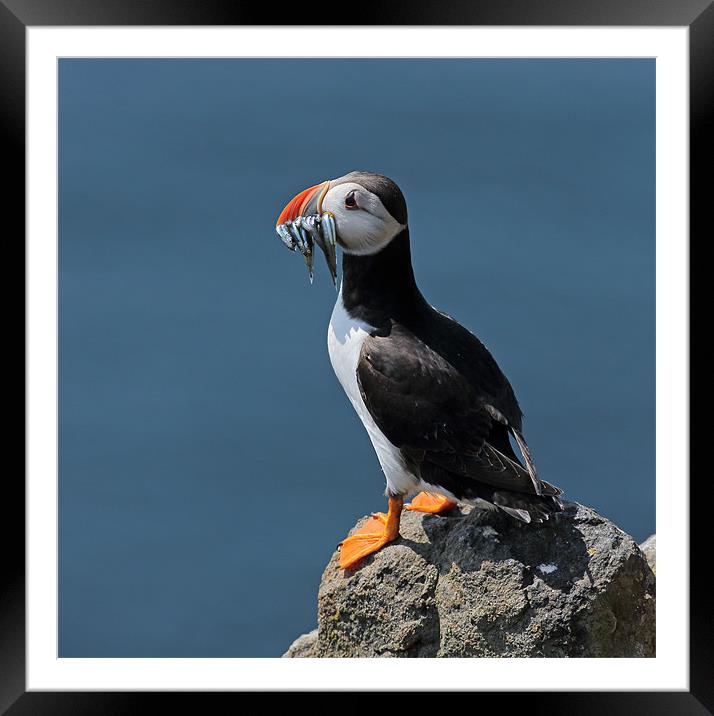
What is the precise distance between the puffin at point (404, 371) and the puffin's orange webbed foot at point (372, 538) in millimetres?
159

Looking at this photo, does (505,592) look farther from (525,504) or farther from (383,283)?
(383,283)

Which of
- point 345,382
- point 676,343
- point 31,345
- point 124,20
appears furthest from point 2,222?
point 676,343

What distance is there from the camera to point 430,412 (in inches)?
249

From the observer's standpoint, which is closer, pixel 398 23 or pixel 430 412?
pixel 398 23

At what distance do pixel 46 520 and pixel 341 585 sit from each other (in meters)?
1.48

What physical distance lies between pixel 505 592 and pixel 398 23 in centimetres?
250

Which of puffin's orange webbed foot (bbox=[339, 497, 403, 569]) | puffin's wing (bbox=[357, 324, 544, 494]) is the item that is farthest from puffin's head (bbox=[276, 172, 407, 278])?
puffin's orange webbed foot (bbox=[339, 497, 403, 569])

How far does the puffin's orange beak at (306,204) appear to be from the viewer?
6.36m

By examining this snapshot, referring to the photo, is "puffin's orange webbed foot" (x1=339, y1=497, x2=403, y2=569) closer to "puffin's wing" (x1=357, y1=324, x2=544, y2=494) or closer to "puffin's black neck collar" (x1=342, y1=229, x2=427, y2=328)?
"puffin's wing" (x1=357, y1=324, x2=544, y2=494)

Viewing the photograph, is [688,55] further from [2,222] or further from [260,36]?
[2,222]

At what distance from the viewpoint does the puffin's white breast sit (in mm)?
6516

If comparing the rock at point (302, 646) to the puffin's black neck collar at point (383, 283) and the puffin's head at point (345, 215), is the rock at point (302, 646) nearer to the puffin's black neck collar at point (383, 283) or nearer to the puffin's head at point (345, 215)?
the puffin's black neck collar at point (383, 283)

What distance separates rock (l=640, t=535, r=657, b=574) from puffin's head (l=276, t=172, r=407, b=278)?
2.68 meters

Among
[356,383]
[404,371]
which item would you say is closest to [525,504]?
[404,371]
